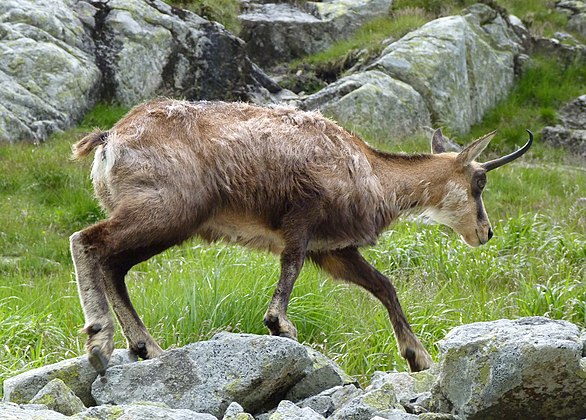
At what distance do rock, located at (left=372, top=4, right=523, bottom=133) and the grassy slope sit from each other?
4114mm

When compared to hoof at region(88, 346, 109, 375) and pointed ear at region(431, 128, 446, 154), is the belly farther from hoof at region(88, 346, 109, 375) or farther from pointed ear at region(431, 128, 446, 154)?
pointed ear at region(431, 128, 446, 154)

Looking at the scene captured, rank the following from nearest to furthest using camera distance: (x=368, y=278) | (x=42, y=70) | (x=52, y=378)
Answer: (x=52, y=378)
(x=368, y=278)
(x=42, y=70)

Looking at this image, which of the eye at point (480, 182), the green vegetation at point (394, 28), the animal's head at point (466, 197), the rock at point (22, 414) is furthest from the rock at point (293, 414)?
the green vegetation at point (394, 28)

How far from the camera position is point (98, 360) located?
511cm

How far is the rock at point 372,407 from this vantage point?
424 centimetres

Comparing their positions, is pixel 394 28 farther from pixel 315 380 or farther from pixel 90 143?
pixel 315 380

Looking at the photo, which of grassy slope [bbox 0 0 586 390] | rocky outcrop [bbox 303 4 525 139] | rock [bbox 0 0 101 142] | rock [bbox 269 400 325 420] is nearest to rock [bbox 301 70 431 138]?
rocky outcrop [bbox 303 4 525 139]

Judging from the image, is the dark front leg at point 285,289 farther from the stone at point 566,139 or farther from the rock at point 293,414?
the stone at point 566,139

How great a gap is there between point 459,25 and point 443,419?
14903 millimetres

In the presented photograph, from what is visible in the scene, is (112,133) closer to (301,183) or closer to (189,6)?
(301,183)

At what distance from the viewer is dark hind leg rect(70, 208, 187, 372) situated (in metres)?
5.31

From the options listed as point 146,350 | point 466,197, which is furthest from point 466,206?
point 146,350

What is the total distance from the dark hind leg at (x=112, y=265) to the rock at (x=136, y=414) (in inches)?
43.0

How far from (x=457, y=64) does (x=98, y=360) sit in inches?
542
